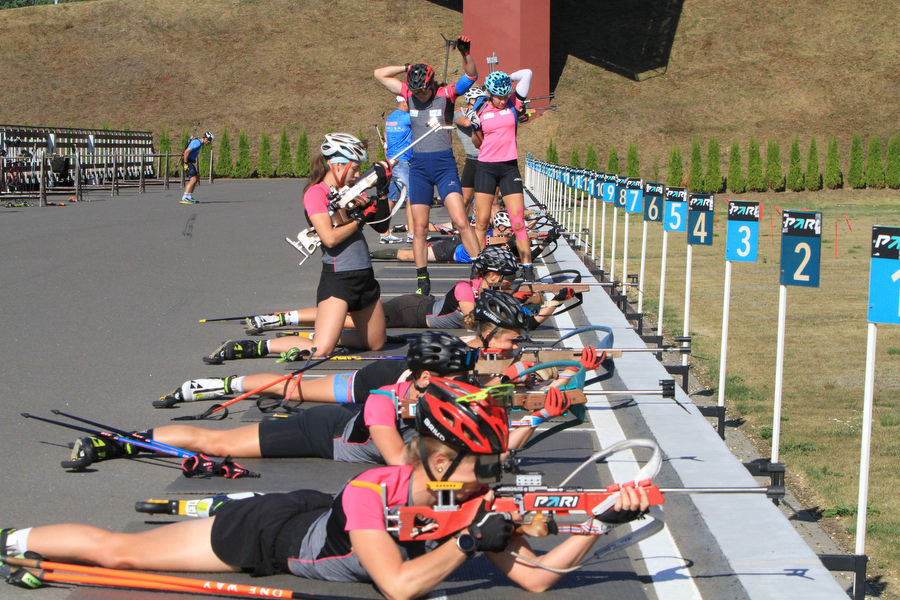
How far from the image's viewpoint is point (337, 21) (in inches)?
2227

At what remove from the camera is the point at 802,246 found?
22.8 feet

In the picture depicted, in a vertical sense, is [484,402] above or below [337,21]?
below

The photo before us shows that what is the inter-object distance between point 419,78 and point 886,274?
7.43 metres

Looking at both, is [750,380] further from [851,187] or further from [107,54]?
[107,54]

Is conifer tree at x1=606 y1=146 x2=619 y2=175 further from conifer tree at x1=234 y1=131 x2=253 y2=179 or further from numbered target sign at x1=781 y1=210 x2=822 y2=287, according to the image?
numbered target sign at x1=781 y1=210 x2=822 y2=287

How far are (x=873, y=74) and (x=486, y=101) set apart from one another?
41.2m

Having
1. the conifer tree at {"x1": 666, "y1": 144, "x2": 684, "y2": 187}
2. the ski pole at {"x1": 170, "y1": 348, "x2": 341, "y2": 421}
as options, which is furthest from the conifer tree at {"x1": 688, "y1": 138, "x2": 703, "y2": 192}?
the ski pole at {"x1": 170, "y1": 348, "x2": 341, "y2": 421}

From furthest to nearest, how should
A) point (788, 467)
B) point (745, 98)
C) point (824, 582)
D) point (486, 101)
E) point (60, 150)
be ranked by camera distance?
point (745, 98), point (60, 150), point (486, 101), point (788, 467), point (824, 582)

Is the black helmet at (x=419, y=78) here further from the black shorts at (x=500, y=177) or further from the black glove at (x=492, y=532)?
the black glove at (x=492, y=532)

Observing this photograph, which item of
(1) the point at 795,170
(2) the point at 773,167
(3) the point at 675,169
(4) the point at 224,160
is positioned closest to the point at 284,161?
(4) the point at 224,160

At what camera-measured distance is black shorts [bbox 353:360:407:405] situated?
714 centimetres

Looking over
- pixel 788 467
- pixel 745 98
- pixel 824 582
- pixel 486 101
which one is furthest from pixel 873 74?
pixel 824 582

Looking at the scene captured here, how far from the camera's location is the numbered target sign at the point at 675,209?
11641 mm

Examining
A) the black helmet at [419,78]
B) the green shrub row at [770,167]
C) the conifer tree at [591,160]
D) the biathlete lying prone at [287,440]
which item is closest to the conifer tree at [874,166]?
the green shrub row at [770,167]
